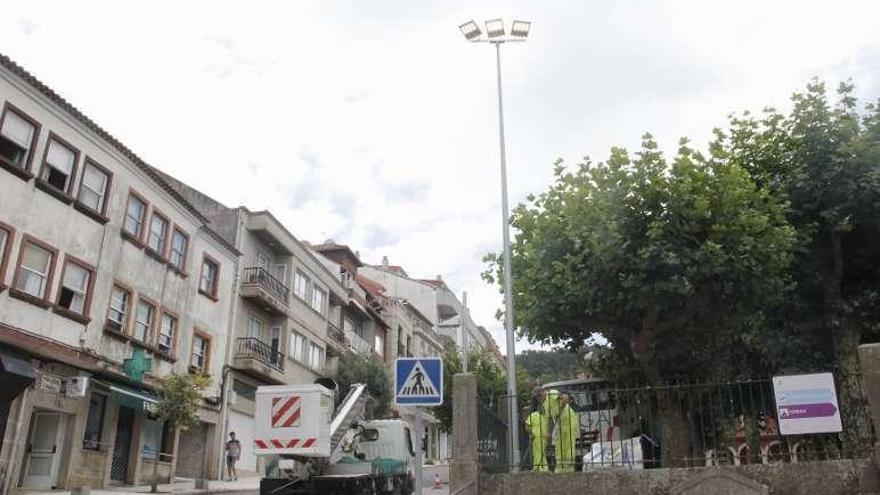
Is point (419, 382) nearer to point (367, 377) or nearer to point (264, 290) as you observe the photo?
point (264, 290)

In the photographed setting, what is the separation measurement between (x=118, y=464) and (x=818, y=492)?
2032 cm

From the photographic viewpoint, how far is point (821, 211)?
14000mm

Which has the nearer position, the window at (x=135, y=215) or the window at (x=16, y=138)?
the window at (x=16, y=138)

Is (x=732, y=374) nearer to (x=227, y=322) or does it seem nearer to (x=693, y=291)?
(x=693, y=291)

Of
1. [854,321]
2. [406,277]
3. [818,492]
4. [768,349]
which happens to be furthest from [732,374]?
[406,277]

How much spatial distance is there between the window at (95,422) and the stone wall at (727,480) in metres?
15.9

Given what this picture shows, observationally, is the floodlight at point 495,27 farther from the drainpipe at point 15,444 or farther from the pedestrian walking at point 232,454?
the pedestrian walking at point 232,454

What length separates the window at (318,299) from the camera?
38.5 metres

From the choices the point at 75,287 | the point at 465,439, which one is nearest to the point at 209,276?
the point at 75,287

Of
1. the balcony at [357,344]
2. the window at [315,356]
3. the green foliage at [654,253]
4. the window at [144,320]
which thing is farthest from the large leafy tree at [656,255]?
the balcony at [357,344]

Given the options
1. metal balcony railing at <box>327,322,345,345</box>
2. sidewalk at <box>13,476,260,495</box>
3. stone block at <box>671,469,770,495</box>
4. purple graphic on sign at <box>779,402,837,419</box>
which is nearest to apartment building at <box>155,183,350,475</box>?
metal balcony railing at <box>327,322,345,345</box>

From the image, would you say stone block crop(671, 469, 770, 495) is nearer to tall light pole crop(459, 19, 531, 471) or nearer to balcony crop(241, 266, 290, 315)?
tall light pole crop(459, 19, 531, 471)

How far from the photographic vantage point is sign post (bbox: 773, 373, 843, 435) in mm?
10308

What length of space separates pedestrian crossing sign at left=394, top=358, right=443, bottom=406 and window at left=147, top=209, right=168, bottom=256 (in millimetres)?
18065
